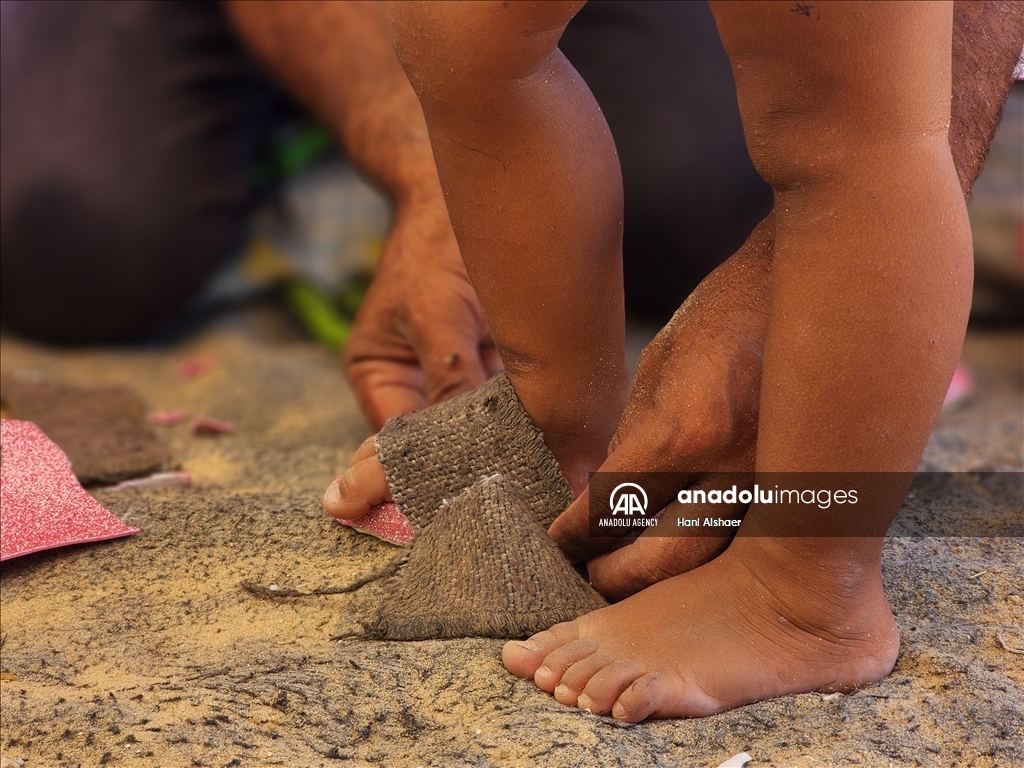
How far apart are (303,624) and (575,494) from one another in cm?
31

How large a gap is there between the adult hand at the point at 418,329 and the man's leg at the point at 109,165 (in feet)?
2.10

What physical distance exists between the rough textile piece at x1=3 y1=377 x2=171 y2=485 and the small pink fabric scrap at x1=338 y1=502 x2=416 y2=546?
42cm

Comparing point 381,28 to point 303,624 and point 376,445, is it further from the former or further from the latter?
point 303,624

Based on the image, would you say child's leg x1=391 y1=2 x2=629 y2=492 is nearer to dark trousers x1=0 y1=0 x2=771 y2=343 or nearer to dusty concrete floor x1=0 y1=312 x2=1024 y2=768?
dusty concrete floor x1=0 y1=312 x2=1024 y2=768

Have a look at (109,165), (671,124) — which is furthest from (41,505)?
(671,124)

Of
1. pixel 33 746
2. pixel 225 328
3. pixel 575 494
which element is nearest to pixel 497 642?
pixel 575 494

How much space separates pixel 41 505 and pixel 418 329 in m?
0.53

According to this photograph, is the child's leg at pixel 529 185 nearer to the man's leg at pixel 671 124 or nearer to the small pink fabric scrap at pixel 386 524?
the small pink fabric scrap at pixel 386 524

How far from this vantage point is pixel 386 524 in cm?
109

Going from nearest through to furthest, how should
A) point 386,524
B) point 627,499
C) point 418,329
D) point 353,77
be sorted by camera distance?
point 627,499 → point 386,524 → point 418,329 → point 353,77

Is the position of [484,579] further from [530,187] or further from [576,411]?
[530,187]

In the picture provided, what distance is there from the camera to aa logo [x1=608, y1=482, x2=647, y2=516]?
0.97 meters

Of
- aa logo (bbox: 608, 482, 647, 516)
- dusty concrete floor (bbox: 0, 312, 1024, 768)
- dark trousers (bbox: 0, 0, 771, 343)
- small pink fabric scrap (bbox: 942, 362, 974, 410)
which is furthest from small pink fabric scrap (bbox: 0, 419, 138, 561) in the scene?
small pink fabric scrap (bbox: 942, 362, 974, 410)

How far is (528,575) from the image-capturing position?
97 cm
